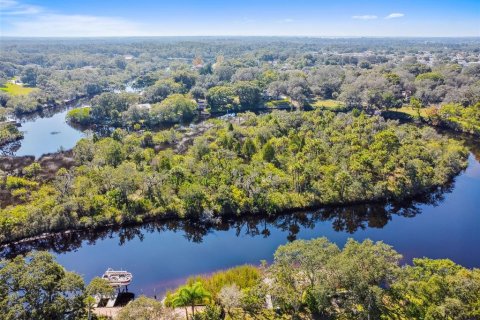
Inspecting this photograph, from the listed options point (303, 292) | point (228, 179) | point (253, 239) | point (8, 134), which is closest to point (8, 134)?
point (8, 134)

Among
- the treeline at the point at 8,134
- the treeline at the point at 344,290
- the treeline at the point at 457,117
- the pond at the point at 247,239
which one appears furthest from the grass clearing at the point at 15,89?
the treeline at the point at 457,117

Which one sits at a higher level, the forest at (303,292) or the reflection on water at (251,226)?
the forest at (303,292)

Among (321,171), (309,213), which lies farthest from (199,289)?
(321,171)

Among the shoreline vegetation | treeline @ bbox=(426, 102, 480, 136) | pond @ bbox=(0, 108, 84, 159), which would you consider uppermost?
treeline @ bbox=(426, 102, 480, 136)

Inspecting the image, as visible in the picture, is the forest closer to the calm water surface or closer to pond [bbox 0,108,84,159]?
the calm water surface

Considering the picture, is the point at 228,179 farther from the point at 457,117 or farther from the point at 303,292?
the point at 457,117

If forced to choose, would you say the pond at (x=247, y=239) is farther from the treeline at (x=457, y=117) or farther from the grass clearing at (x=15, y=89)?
the grass clearing at (x=15, y=89)

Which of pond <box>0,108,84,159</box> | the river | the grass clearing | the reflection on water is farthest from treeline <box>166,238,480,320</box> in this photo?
the grass clearing
